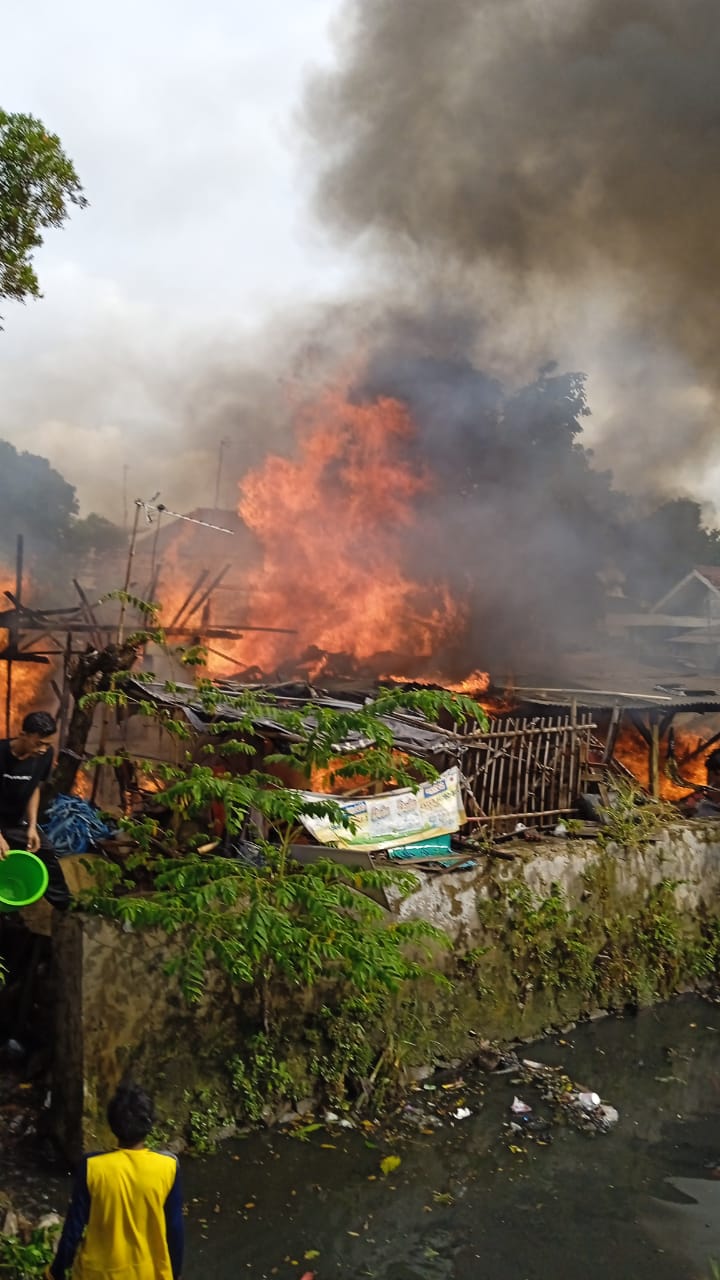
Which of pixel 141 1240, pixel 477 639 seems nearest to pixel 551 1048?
pixel 141 1240

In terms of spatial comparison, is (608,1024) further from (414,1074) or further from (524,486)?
(524,486)

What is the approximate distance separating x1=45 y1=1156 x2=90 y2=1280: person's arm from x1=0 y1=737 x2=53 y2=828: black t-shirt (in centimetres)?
367

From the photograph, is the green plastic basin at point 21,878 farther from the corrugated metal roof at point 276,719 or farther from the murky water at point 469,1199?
the corrugated metal roof at point 276,719

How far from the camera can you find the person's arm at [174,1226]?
3.44m

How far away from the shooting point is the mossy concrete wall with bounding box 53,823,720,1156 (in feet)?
20.0

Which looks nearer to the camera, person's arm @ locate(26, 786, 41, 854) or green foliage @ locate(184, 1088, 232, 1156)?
person's arm @ locate(26, 786, 41, 854)

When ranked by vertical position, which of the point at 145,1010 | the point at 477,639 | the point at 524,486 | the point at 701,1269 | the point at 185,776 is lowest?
the point at 701,1269

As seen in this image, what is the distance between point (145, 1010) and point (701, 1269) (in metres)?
3.80

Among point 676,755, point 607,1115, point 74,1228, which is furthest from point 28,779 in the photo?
point 676,755

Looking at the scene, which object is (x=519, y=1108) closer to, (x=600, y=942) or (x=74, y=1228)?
(x=600, y=942)

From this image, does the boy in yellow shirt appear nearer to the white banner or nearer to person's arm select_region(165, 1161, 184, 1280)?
person's arm select_region(165, 1161, 184, 1280)

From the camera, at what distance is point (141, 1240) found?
3391 millimetres

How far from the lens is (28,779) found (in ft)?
22.0

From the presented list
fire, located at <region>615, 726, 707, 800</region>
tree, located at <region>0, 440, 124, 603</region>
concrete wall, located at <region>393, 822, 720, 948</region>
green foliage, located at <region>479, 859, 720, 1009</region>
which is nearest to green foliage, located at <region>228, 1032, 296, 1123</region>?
concrete wall, located at <region>393, 822, 720, 948</region>
